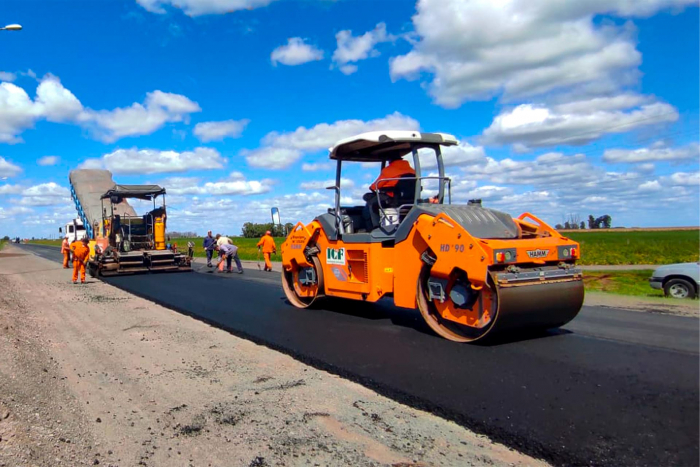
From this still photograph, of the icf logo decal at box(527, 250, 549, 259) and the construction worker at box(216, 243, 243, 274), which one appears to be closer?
the icf logo decal at box(527, 250, 549, 259)

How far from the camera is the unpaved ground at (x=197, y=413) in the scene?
11.2ft

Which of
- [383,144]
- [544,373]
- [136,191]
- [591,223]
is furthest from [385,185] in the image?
[591,223]

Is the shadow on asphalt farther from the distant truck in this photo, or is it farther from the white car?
the distant truck

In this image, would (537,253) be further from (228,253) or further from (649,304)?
(228,253)

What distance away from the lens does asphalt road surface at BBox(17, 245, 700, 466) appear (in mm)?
3500

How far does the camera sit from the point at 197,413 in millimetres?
4180

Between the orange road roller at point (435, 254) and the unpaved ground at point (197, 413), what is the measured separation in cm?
175

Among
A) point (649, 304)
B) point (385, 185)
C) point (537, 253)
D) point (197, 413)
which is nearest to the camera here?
point (197, 413)

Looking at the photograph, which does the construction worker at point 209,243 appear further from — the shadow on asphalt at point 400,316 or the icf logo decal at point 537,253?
the icf logo decal at point 537,253

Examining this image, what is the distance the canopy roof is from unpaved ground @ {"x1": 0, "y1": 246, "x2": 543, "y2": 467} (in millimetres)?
11952

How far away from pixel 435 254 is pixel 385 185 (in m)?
1.62

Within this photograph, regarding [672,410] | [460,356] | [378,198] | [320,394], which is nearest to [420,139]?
[378,198]

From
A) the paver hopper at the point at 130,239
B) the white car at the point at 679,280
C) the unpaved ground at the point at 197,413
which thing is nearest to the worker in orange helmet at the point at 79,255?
the paver hopper at the point at 130,239

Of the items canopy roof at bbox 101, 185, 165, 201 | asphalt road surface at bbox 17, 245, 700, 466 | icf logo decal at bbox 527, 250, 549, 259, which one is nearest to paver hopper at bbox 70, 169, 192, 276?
canopy roof at bbox 101, 185, 165, 201
